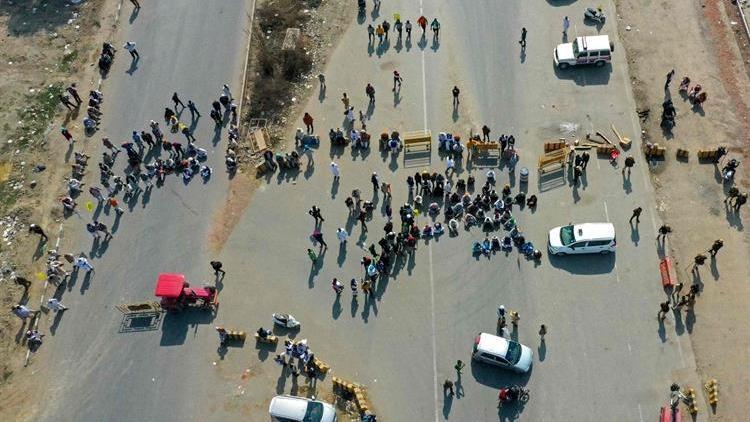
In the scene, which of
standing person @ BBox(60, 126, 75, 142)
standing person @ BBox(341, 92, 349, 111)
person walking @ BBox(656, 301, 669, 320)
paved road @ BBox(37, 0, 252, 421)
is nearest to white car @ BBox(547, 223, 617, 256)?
person walking @ BBox(656, 301, 669, 320)

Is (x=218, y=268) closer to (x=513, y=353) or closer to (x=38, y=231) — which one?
(x=38, y=231)

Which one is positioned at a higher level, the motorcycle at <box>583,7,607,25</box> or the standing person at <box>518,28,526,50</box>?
the motorcycle at <box>583,7,607,25</box>

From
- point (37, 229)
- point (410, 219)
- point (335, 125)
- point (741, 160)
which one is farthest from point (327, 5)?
point (741, 160)

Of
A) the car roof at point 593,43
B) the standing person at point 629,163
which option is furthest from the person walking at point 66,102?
the standing person at point 629,163

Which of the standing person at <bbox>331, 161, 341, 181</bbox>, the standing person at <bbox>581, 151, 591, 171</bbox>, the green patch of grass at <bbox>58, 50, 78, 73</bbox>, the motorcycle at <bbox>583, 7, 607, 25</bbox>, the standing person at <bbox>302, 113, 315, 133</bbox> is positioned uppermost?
the motorcycle at <bbox>583, 7, 607, 25</bbox>

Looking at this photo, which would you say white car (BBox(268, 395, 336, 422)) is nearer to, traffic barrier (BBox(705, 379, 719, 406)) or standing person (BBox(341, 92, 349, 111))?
traffic barrier (BBox(705, 379, 719, 406))

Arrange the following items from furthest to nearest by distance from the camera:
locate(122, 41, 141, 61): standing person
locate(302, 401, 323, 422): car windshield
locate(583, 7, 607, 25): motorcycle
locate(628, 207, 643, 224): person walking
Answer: locate(122, 41, 141, 61): standing person
locate(583, 7, 607, 25): motorcycle
locate(628, 207, 643, 224): person walking
locate(302, 401, 323, 422): car windshield
